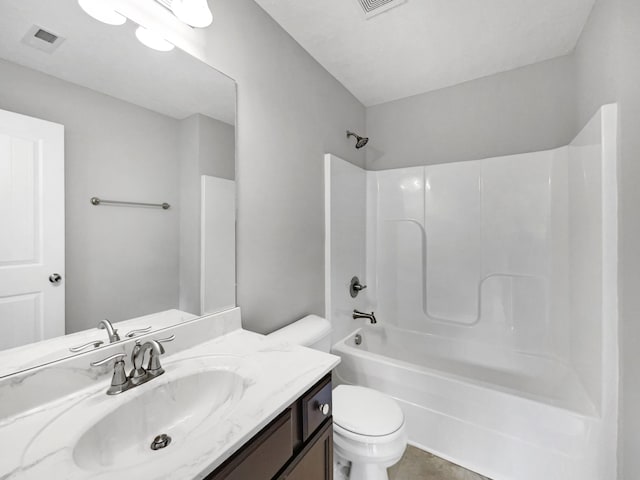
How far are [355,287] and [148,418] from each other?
170 cm

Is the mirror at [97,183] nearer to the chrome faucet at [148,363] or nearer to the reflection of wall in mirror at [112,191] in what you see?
the reflection of wall in mirror at [112,191]

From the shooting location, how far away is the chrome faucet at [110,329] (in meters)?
0.91

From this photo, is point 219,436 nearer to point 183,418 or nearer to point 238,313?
point 183,418

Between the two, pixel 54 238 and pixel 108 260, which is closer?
pixel 54 238

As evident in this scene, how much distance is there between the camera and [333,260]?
2.02 m

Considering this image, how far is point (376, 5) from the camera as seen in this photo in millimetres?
1448

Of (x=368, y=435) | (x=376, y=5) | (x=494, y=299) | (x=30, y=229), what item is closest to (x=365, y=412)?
(x=368, y=435)

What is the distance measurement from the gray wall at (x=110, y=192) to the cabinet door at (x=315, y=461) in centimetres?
70

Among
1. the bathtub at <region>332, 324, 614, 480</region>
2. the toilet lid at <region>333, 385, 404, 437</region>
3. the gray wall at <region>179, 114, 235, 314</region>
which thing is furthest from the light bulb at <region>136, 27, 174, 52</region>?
the bathtub at <region>332, 324, 614, 480</region>

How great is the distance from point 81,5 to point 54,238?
730 mm

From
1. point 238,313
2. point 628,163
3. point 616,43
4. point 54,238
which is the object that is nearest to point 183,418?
point 238,313

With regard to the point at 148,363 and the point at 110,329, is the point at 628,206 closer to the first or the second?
the point at 148,363

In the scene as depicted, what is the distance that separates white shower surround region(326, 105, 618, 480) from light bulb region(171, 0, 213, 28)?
1.10 meters

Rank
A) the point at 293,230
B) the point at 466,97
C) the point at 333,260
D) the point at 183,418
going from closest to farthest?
the point at 183,418 < the point at 293,230 < the point at 333,260 < the point at 466,97
